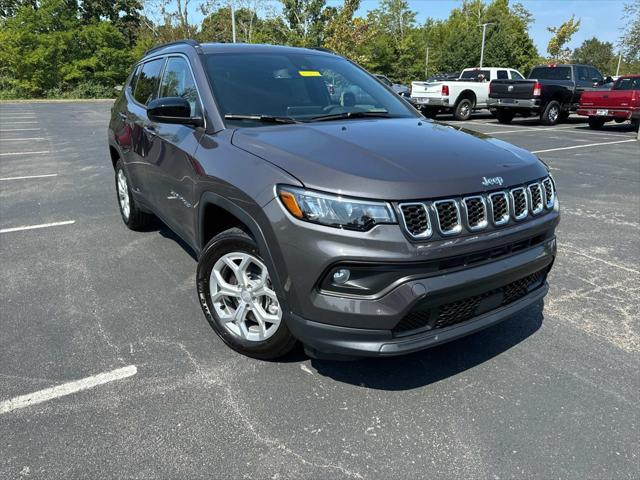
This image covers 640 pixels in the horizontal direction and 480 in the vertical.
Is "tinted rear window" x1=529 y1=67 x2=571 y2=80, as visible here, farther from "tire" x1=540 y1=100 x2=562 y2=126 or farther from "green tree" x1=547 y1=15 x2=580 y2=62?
"green tree" x1=547 y1=15 x2=580 y2=62

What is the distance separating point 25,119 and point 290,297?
71.1 feet

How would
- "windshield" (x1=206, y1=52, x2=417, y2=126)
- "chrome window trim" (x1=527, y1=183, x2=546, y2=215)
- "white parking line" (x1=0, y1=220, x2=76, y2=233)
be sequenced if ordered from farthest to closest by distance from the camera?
"white parking line" (x1=0, y1=220, x2=76, y2=233)
"windshield" (x1=206, y1=52, x2=417, y2=126)
"chrome window trim" (x1=527, y1=183, x2=546, y2=215)

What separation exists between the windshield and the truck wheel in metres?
15.5

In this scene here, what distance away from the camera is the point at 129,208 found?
5.26m

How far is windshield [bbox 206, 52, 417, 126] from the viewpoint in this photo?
322cm

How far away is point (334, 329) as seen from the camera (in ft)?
7.57

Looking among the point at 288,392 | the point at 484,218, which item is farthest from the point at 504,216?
the point at 288,392

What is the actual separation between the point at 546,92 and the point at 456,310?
17602 mm

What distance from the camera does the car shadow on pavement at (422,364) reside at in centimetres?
280

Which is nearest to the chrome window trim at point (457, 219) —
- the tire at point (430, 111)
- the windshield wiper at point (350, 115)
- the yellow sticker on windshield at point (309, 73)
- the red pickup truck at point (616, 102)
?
the windshield wiper at point (350, 115)

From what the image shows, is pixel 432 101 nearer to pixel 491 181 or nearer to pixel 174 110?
pixel 174 110

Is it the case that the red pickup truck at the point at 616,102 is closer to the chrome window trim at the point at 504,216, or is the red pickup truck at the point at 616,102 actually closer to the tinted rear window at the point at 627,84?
the tinted rear window at the point at 627,84

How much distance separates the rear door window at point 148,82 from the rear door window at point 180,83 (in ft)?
0.76

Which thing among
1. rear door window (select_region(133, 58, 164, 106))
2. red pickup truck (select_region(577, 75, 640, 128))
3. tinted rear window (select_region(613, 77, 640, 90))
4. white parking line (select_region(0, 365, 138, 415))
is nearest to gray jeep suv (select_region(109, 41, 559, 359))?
white parking line (select_region(0, 365, 138, 415))
